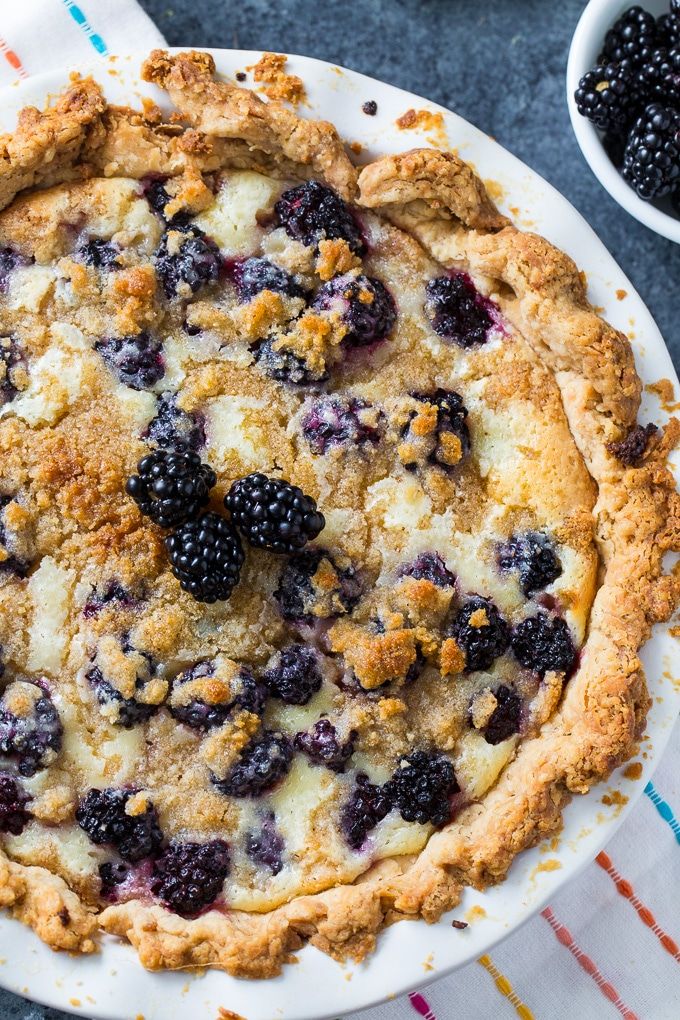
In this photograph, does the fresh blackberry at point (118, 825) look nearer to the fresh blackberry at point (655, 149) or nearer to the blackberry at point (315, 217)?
the blackberry at point (315, 217)

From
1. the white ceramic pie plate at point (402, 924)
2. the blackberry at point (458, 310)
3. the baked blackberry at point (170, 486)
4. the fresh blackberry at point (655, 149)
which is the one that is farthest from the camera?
the fresh blackberry at point (655, 149)

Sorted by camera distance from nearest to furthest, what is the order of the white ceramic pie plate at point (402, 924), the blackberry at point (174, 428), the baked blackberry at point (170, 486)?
the baked blackberry at point (170, 486), the white ceramic pie plate at point (402, 924), the blackberry at point (174, 428)

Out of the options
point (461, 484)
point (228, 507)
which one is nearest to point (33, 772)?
point (228, 507)

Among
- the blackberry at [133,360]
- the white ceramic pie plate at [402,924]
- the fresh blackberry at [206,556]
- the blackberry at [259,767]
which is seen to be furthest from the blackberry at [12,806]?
the blackberry at [133,360]

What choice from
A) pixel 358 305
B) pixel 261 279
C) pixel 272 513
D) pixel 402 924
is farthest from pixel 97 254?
pixel 402 924

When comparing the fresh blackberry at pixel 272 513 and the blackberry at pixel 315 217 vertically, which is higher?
the blackberry at pixel 315 217

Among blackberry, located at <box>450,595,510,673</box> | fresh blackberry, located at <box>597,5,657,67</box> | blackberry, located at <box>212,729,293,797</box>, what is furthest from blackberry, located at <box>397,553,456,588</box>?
fresh blackberry, located at <box>597,5,657,67</box>

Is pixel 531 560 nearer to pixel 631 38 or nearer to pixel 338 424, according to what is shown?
pixel 338 424
